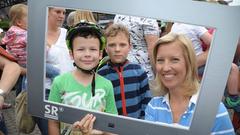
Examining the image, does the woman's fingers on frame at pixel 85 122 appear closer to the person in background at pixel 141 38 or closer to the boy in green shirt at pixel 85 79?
the boy in green shirt at pixel 85 79

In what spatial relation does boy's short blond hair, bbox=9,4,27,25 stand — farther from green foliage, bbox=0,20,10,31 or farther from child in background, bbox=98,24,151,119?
child in background, bbox=98,24,151,119

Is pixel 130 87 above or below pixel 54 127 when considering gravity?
above

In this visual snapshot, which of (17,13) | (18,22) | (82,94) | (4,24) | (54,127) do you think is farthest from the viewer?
(4,24)

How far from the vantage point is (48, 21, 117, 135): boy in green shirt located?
4.52 feet

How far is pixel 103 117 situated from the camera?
1.39 m

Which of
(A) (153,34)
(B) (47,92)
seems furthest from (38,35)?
(A) (153,34)

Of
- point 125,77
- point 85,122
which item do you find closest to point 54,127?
point 85,122

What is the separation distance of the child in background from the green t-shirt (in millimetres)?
30

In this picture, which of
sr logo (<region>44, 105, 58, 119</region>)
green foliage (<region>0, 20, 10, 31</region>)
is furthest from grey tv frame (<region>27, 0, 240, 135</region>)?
green foliage (<region>0, 20, 10, 31</region>)

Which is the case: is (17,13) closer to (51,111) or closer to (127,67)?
(51,111)

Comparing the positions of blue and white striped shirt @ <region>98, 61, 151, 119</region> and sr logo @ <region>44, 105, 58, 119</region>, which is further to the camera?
sr logo @ <region>44, 105, 58, 119</region>

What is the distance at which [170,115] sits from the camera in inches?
51.8

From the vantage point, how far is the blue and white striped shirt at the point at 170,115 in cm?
128

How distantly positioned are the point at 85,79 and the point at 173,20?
15.7 inches
